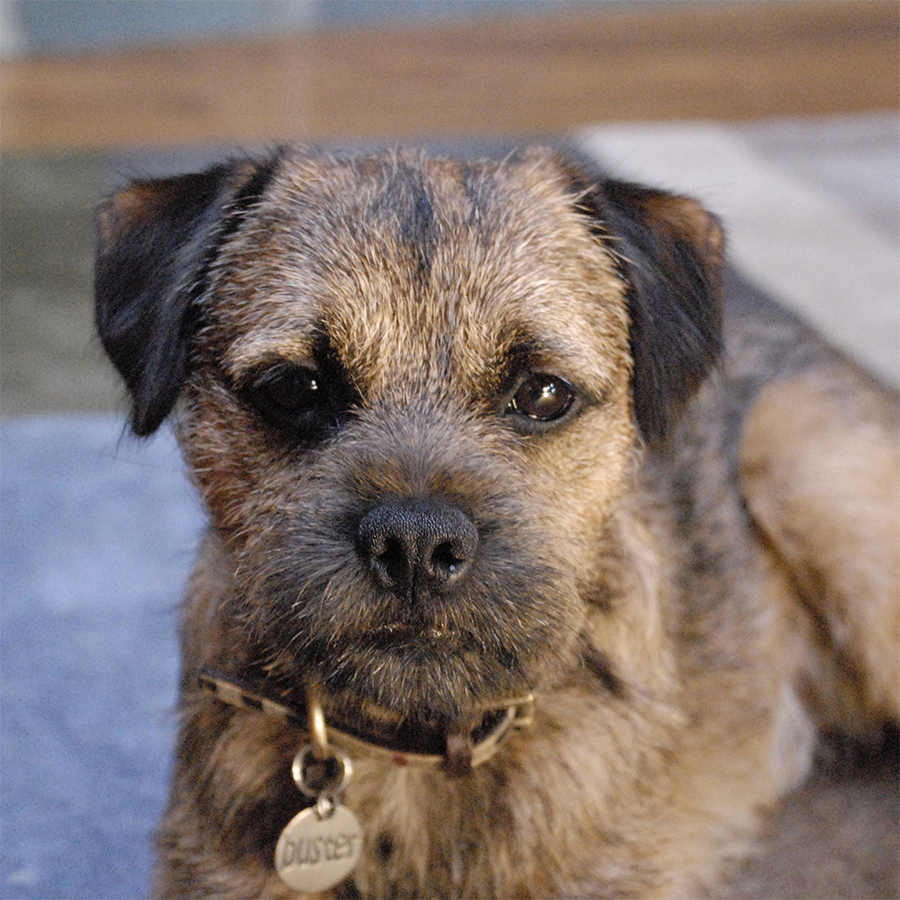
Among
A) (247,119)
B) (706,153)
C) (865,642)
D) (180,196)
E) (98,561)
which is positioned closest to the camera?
(180,196)

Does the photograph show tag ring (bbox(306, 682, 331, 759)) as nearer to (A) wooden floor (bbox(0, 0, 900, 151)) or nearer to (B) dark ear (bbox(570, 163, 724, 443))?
(B) dark ear (bbox(570, 163, 724, 443))

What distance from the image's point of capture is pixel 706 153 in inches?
205

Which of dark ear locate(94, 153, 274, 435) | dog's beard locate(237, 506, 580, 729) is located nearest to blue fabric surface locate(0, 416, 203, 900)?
dark ear locate(94, 153, 274, 435)

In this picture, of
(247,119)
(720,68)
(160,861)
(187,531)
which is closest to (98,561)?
(187,531)

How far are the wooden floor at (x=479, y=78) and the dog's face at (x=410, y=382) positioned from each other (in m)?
4.35

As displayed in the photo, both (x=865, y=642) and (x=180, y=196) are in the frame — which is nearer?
(x=180, y=196)

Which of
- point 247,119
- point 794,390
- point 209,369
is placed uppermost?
point 209,369

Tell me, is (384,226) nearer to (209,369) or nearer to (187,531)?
(209,369)

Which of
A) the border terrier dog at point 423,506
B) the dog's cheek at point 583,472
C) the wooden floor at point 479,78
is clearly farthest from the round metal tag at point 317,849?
the wooden floor at point 479,78

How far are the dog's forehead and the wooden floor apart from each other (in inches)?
171

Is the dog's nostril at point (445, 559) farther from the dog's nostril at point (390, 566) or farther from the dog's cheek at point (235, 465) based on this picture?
the dog's cheek at point (235, 465)

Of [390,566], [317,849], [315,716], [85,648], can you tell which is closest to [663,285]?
[390,566]

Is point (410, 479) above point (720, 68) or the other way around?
above

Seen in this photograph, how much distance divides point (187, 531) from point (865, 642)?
5.40 feet
